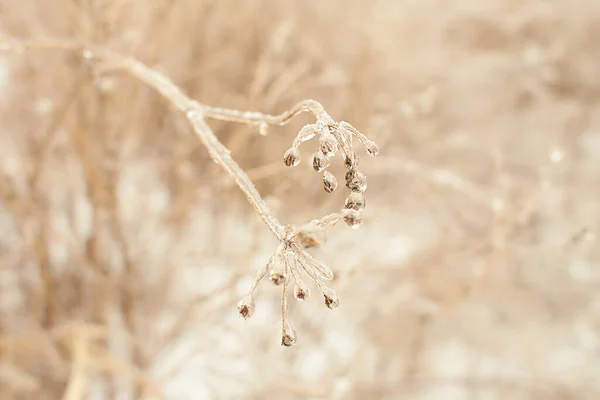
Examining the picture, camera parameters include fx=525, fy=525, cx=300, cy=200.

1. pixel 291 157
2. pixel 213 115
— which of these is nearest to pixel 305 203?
pixel 213 115

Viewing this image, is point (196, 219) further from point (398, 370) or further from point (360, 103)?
point (398, 370)

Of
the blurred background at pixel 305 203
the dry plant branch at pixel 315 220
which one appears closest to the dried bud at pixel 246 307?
the dry plant branch at pixel 315 220

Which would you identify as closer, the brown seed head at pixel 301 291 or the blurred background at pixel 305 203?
the brown seed head at pixel 301 291

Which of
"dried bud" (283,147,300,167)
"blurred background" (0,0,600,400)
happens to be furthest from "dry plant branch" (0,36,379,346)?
"blurred background" (0,0,600,400)

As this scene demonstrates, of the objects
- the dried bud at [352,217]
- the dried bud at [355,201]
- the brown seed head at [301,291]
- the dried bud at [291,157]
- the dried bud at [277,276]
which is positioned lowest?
the dried bud at [277,276]

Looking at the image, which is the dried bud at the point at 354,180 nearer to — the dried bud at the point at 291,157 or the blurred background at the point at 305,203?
the dried bud at the point at 291,157

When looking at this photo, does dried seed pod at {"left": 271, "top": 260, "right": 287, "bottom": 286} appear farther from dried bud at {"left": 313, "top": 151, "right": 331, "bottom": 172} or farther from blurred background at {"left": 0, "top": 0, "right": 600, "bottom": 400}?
blurred background at {"left": 0, "top": 0, "right": 600, "bottom": 400}

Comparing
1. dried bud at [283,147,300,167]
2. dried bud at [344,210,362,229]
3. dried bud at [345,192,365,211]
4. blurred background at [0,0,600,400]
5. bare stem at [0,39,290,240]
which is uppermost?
blurred background at [0,0,600,400]
